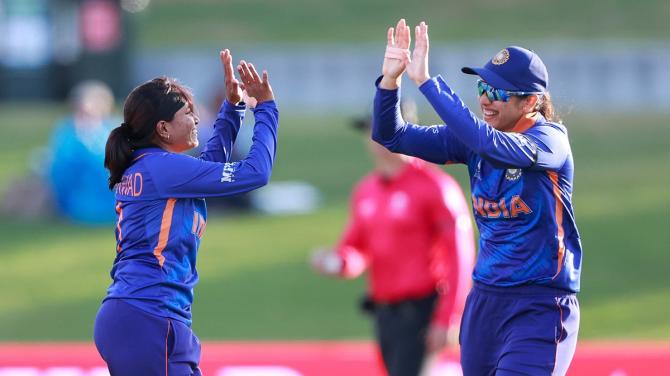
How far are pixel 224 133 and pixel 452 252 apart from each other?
2027 mm

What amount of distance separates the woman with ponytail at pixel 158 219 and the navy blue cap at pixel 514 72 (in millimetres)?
986

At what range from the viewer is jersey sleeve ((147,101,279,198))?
5.04 meters

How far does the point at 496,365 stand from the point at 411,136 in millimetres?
1093

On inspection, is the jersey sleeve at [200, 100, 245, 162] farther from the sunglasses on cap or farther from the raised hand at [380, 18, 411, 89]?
the sunglasses on cap

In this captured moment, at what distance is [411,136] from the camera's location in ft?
18.4

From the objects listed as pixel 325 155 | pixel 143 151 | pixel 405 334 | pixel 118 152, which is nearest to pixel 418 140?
pixel 143 151

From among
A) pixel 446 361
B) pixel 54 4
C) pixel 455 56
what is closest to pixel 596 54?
pixel 455 56

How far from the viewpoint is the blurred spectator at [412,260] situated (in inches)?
280

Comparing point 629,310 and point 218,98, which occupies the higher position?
point 218,98

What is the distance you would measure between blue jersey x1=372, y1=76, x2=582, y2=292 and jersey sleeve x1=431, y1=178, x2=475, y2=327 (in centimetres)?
152

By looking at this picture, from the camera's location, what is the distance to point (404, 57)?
17.3ft

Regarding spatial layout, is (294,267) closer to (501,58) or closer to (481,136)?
(501,58)

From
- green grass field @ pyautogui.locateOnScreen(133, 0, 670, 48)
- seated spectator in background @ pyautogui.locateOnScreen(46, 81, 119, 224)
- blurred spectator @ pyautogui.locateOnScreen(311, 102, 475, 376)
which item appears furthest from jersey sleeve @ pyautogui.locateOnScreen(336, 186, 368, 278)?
green grass field @ pyautogui.locateOnScreen(133, 0, 670, 48)

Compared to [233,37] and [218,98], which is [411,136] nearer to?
[218,98]
